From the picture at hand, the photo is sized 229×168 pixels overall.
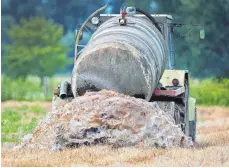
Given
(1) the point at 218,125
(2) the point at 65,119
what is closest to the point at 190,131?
(2) the point at 65,119

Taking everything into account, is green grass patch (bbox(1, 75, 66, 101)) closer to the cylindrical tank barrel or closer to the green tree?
the green tree

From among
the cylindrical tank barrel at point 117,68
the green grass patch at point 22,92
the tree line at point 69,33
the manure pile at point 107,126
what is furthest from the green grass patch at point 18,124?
the green grass patch at point 22,92

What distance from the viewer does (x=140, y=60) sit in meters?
15.7

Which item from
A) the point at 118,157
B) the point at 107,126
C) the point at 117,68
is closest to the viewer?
the point at 118,157

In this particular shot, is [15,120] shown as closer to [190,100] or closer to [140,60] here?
[190,100]

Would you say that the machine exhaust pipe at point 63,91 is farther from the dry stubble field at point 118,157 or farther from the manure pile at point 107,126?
the dry stubble field at point 118,157

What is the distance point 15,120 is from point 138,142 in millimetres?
11488

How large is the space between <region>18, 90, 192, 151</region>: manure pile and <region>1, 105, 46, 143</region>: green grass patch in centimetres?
277

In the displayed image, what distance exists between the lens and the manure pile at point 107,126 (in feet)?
47.9

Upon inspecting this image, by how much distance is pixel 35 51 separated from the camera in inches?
2103

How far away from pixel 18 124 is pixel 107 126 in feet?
29.0

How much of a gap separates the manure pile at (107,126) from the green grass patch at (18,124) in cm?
277

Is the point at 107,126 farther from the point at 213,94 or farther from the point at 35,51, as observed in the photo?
the point at 35,51

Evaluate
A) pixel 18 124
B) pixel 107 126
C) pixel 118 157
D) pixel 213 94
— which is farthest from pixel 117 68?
pixel 213 94
